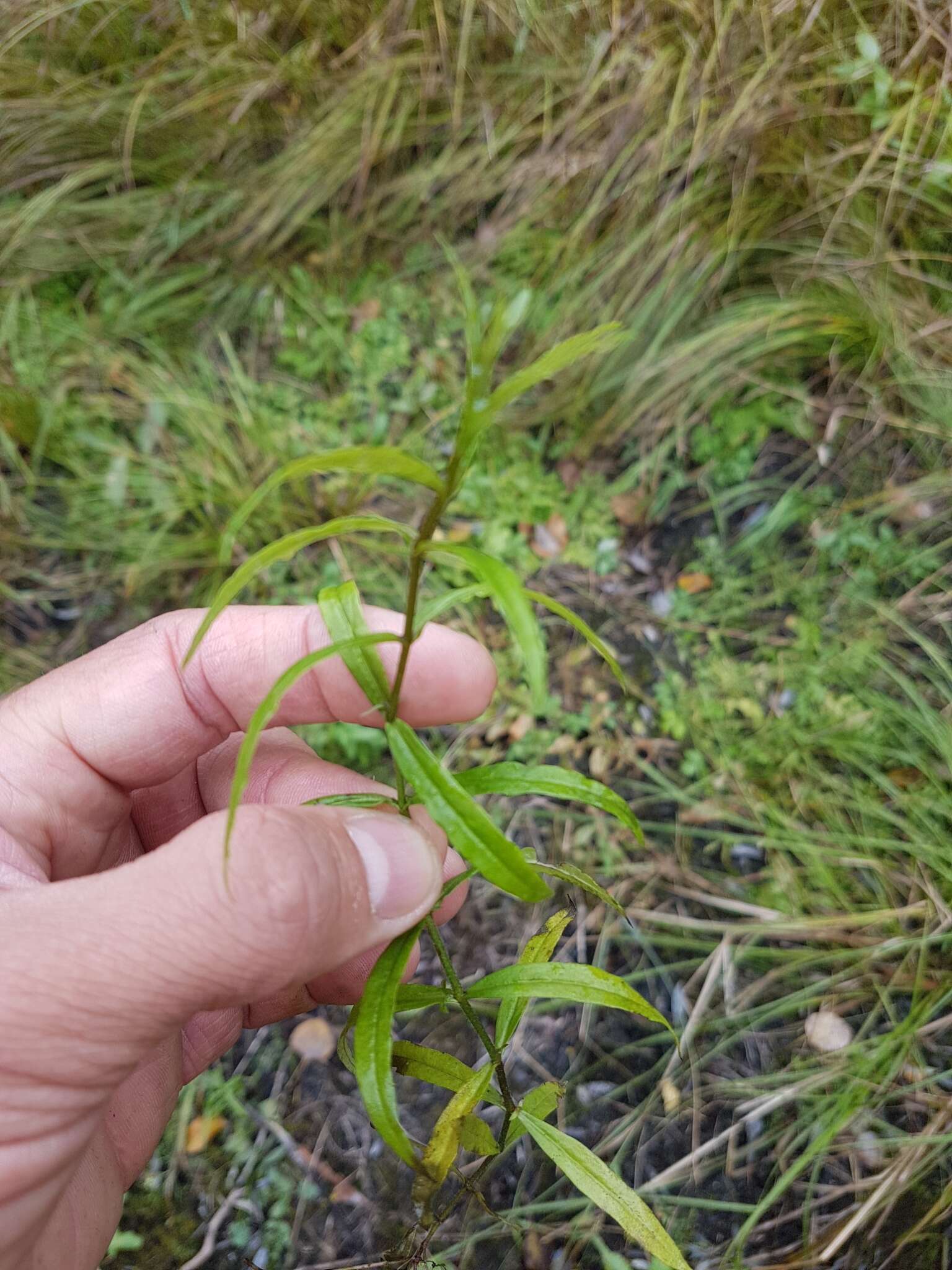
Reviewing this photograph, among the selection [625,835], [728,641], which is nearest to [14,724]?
[625,835]

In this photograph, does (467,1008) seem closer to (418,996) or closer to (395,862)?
(418,996)

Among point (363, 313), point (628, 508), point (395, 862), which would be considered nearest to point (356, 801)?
point (395, 862)

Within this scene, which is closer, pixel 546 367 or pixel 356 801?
pixel 546 367

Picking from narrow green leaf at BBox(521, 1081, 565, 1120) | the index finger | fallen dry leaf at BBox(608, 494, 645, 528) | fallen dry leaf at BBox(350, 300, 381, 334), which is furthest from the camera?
fallen dry leaf at BBox(350, 300, 381, 334)

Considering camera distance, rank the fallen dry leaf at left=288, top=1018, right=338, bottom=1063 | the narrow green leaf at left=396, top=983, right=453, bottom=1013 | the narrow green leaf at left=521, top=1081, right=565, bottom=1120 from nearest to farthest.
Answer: the narrow green leaf at left=396, top=983, right=453, bottom=1013 < the narrow green leaf at left=521, top=1081, right=565, bottom=1120 < the fallen dry leaf at left=288, top=1018, right=338, bottom=1063

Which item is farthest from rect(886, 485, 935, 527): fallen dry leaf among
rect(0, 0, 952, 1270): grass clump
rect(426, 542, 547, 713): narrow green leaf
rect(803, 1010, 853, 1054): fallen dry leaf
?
rect(426, 542, 547, 713): narrow green leaf

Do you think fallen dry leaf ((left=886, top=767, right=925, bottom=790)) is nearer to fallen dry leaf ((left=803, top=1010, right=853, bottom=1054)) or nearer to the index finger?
fallen dry leaf ((left=803, top=1010, right=853, bottom=1054))

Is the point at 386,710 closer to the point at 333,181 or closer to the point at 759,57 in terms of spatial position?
the point at 333,181

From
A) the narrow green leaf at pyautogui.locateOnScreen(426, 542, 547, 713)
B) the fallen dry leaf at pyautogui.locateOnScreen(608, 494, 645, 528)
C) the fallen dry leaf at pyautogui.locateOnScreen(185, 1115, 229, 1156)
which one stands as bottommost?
the fallen dry leaf at pyautogui.locateOnScreen(185, 1115, 229, 1156)
